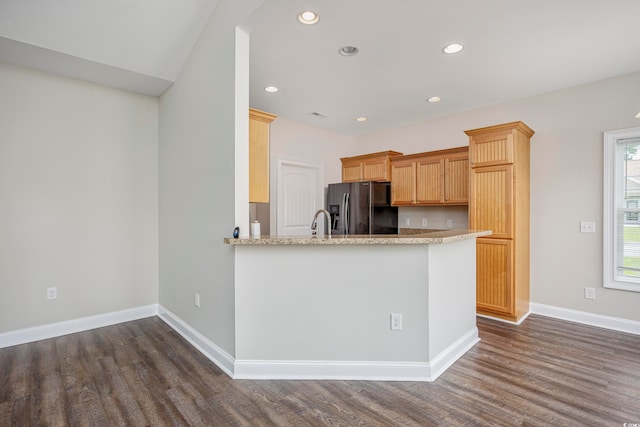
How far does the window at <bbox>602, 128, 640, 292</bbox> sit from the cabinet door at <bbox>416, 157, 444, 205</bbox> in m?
1.69

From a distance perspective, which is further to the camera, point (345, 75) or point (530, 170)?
point (530, 170)

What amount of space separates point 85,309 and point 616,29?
545 centimetres

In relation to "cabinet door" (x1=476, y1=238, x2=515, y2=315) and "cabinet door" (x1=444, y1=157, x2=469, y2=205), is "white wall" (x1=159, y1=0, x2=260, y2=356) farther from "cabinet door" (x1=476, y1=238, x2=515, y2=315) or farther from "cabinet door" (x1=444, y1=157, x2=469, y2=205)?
"cabinet door" (x1=444, y1=157, x2=469, y2=205)

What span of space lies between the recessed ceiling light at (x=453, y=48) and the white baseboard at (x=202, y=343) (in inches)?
121

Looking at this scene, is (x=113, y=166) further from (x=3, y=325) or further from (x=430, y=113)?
(x=430, y=113)

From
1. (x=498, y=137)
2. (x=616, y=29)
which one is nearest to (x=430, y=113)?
(x=498, y=137)

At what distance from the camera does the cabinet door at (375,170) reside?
195 inches

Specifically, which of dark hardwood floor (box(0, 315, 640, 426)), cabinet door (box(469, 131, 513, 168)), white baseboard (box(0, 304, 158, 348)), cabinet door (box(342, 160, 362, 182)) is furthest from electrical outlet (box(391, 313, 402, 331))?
cabinet door (box(342, 160, 362, 182))

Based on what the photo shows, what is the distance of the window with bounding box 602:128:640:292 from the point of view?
3.33 metres

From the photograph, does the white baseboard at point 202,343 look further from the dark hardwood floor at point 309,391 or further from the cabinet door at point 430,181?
the cabinet door at point 430,181

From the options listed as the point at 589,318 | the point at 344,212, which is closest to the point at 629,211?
the point at 589,318

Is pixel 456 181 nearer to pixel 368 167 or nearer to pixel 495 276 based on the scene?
pixel 495 276

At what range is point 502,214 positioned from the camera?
141 inches

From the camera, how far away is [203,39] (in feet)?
9.53
